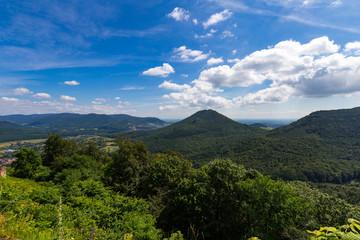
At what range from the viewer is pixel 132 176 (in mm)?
23188

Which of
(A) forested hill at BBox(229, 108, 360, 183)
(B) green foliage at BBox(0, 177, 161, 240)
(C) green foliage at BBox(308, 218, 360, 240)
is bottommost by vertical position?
(A) forested hill at BBox(229, 108, 360, 183)

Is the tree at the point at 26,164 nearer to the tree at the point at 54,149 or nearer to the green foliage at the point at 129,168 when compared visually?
the tree at the point at 54,149

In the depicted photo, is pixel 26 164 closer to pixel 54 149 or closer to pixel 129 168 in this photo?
pixel 54 149

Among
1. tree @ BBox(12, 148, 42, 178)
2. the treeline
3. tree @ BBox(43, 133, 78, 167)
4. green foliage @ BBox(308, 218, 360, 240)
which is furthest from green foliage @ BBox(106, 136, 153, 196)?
green foliage @ BBox(308, 218, 360, 240)

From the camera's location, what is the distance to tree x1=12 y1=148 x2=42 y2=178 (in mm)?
27531

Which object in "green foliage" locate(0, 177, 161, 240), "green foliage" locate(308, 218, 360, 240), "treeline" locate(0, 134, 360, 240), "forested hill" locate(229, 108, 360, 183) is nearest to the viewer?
"green foliage" locate(308, 218, 360, 240)

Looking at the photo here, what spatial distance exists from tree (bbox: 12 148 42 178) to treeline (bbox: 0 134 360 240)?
6.77 ft

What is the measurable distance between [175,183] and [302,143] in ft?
709

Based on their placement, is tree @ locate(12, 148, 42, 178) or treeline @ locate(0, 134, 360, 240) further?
tree @ locate(12, 148, 42, 178)

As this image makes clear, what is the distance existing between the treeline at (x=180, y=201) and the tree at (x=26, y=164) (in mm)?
2064

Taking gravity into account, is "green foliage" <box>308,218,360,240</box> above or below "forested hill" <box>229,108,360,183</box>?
above

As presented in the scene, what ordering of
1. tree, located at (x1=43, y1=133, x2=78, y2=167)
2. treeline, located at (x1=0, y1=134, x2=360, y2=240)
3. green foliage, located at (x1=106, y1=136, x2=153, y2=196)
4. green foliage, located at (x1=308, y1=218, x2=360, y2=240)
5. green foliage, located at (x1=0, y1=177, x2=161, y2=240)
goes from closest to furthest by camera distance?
green foliage, located at (x1=308, y1=218, x2=360, y2=240) → green foliage, located at (x1=0, y1=177, x2=161, y2=240) → treeline, located at (x1=0, y1=134, x2=360, y2=240) → green foliage, located at (x1=106, y1=136, x2=153, y2=196) → tree, located at (x1=43, y1=133, x2=78, y2=167)

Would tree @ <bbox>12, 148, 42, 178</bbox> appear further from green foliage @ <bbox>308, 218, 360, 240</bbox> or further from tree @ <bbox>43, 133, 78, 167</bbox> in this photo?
green foliage @ <bbox>308, 218, 360, 240</bbox>

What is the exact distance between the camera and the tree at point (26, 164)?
27531mm
